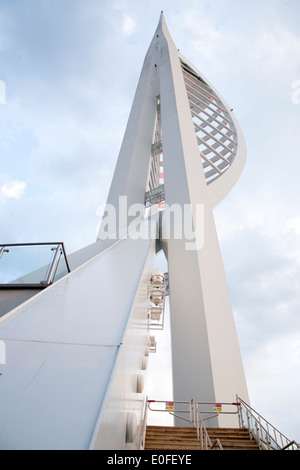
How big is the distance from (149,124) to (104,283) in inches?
364

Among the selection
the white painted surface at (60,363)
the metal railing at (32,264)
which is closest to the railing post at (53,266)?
the metal railing at (32,264)

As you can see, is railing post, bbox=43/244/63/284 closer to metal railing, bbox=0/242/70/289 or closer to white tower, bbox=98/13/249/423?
metal railing, bbox=0/242/70/289

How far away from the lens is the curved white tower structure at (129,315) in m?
0.93

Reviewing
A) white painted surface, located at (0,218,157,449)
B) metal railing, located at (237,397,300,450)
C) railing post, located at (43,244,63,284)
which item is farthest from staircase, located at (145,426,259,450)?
railing post, located at (43,244,63,284)

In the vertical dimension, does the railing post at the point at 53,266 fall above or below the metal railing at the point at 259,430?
above

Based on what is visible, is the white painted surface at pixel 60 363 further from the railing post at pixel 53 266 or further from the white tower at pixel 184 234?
the white tower at pixel 184 234

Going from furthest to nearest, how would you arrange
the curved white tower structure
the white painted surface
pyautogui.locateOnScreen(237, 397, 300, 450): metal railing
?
pyautogui.locateOnScreen(237, 397, 300, 450): metal railing < the curved white tower structure < the white painted surface

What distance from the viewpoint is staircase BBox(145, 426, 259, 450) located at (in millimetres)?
2605

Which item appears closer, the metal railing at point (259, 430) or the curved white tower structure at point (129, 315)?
the curved white tower structure at point (129, 315)

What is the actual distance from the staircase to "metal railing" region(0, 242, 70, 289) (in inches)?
80.8

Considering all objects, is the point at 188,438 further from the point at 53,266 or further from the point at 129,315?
the point at 53,266

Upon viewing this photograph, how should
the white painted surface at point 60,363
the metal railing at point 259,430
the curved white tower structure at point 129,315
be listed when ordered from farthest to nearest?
the metal railing at point 259,430
the curved white tower structure at point 129,315
the white painted surface at point 60,363

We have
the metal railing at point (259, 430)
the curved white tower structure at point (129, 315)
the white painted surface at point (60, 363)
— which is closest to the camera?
the white painted surface at point (60, 363)

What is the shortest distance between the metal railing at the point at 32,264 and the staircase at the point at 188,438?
6.73 ft
